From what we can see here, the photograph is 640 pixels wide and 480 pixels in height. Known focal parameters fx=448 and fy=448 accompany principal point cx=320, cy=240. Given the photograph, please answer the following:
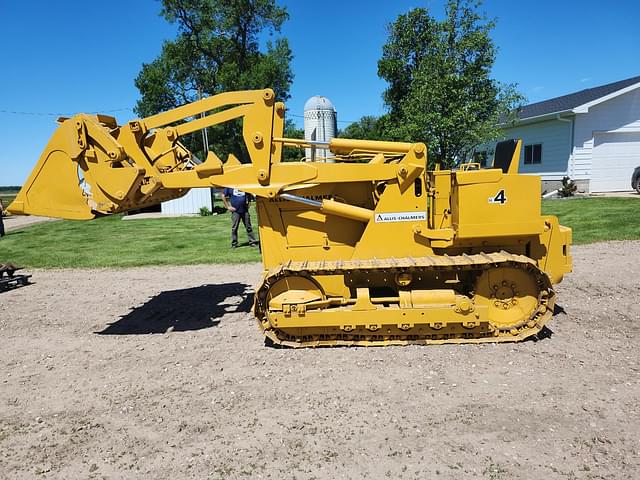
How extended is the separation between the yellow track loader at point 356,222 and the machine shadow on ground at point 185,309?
5.78 ft

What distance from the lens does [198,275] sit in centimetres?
1009

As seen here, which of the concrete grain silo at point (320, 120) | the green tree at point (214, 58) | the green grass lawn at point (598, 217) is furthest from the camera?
the green tree at point (214, 58)

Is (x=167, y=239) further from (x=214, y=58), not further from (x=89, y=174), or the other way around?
(x=214, y=58)

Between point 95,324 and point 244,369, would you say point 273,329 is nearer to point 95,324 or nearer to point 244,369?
point 244,369

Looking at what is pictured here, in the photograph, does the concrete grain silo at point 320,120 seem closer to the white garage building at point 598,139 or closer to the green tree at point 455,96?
the green tree at point 455,96

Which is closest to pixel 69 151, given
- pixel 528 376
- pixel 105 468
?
pixel 105 468

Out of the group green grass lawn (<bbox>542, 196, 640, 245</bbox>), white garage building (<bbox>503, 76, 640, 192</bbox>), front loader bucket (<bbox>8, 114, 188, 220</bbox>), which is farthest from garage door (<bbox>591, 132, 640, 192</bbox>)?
front loader bucket (<bbox>8, 114, 188, 220</bbox>)

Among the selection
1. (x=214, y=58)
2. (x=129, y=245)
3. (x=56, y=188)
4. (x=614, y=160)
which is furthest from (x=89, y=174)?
(x=214, y=58)

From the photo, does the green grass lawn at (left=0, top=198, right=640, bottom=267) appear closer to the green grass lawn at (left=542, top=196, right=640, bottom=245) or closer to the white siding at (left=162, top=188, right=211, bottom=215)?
the green grass lawn at (left=542, top=196, right=640, bottom=245)

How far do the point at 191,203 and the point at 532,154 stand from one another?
60.4 ft

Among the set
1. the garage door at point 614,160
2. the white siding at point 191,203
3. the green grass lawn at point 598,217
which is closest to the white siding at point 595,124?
the garage door at point 614,160

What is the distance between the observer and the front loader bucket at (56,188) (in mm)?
5801

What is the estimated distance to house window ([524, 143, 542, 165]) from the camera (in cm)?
2325

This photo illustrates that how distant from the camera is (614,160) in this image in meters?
21.6
